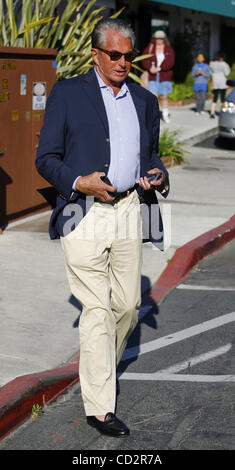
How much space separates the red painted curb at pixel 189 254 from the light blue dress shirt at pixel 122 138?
295cm

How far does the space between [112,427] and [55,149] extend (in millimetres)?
1511

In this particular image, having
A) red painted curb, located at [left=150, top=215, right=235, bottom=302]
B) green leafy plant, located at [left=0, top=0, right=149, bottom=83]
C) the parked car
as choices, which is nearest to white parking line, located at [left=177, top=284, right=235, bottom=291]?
red painted curb, located at [left=150, top=215, right=235, bottom=302]

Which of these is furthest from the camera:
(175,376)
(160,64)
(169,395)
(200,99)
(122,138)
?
(200,99)

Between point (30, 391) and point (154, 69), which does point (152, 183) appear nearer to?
point (30, 391)

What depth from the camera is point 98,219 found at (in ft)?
15.8

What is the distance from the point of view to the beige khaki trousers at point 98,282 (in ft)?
15.6

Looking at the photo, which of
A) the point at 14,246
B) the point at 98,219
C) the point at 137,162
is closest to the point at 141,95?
the point at 137,162

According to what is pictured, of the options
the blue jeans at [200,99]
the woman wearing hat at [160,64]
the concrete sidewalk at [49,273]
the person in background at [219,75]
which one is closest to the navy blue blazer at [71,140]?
the concrete sidewalk at [49,273]

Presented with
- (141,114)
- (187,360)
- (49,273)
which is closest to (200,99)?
→ (49,273)

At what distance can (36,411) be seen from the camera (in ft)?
16.8

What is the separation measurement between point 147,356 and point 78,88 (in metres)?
2.16

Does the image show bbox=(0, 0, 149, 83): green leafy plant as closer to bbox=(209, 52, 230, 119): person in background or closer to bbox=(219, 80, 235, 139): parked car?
bbox=(219, 80, 235, 139): parked car

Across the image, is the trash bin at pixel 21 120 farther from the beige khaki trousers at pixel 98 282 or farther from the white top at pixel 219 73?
the white top at pixel 219 73

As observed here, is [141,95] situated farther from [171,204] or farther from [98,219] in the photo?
[171,204]
